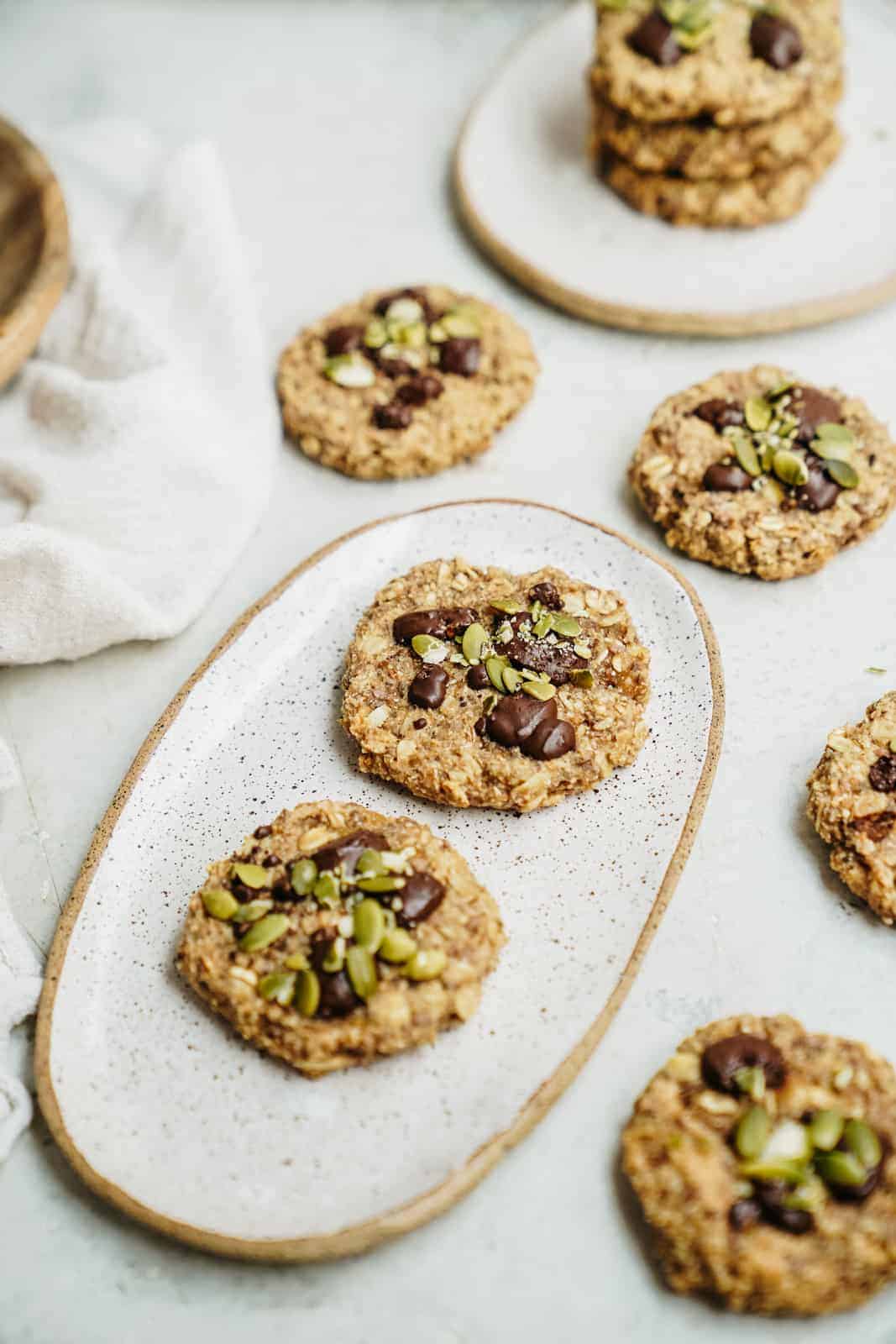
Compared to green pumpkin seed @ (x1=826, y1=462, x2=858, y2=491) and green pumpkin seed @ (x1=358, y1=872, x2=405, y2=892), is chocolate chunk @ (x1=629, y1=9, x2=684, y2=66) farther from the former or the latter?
green pumpkin seed @ (x1=358, y1=872, x2=405, y2=892)

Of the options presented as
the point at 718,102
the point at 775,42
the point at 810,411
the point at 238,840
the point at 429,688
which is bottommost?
the point at 238,840

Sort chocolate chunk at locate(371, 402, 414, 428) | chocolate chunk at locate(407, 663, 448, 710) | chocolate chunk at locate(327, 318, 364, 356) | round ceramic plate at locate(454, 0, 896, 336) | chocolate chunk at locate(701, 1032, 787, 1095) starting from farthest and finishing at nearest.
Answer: round ceramic plate at locate(454, 0, 896, 336) → chocolate chunk at locate(327, 318, 364, 356) → chocolate chunk at locate(371, 402, 414, 428) → chocolate chunk at locate(407, 663, 448, 710) → chocolate chunk at locate(701, 1032, 787, 1095)

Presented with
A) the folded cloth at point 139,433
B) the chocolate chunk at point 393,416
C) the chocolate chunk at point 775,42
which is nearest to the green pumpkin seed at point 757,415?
the chocolate chunk at point 393,416

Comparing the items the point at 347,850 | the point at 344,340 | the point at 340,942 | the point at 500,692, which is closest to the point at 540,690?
the point at 500,692

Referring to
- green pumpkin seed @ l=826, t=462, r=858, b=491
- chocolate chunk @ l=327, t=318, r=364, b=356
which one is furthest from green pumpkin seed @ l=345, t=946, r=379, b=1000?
chocolate chunk @ l=327, t=318, r=364, b=356

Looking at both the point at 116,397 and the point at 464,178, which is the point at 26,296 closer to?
the point at 116,397

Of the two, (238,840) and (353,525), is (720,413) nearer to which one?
(353,525)
